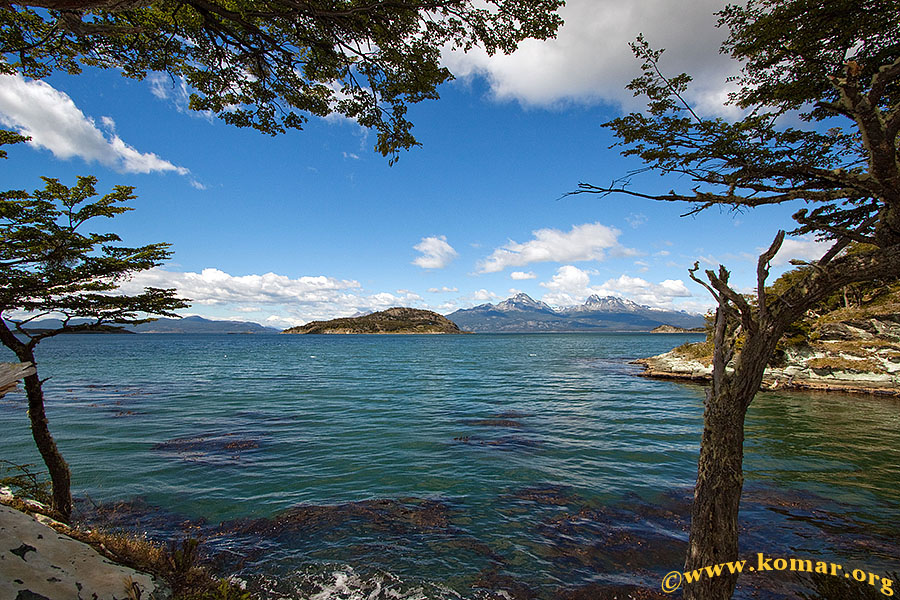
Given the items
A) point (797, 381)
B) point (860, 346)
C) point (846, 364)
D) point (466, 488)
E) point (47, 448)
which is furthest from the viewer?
point (797, 381)

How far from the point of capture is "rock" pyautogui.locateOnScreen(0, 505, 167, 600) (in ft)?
16.3

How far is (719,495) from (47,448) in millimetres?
13614

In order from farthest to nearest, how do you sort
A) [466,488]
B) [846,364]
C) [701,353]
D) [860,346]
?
[701,353], [846,364], [860,346], [466,488]

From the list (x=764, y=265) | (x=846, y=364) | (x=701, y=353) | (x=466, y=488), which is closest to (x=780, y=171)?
(x=764, y=265)

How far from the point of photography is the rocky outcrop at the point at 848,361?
28797 mm

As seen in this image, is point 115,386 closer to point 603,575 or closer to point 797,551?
point 603,575

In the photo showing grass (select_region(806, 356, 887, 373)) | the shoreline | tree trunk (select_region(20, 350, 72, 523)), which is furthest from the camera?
grass (select_region(806, 356, 887, 373))

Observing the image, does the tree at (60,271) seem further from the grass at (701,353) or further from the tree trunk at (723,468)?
the grass at (701,353)

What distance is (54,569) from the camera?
17.6 feet

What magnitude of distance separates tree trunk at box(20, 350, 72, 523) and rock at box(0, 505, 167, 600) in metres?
3.38

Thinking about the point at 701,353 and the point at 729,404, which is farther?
the point at 701,353

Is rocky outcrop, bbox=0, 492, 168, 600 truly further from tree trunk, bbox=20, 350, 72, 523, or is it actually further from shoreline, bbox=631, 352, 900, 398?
shoreline, bbox=631, 352, 900, 398

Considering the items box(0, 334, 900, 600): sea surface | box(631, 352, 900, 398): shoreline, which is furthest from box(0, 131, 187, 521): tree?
box(631, 352, 900, 398): shoreline

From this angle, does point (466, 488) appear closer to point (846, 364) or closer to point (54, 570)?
point (54, 570)
